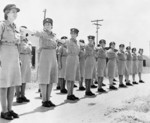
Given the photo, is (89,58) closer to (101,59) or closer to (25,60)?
(101,59)

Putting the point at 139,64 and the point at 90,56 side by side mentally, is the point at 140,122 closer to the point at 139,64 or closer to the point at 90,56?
the point at 90,56

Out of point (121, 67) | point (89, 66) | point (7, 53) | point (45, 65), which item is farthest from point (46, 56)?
point (121, 67)

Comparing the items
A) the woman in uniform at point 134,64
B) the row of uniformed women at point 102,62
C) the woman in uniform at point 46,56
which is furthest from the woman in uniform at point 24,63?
the woman in uniform at point 134,64

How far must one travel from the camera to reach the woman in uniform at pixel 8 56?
581 cm

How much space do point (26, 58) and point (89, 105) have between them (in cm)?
245

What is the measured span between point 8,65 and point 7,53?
0.25 metres

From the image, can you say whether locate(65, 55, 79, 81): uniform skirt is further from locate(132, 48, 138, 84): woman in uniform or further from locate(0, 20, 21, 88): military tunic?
locate(132, 48, 138, 84): woman in uniform

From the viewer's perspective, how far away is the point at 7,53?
19.2ft

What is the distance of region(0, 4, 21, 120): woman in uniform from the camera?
19.1ft

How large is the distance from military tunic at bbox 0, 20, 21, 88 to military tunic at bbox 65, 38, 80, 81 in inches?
107

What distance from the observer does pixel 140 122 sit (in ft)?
17.0

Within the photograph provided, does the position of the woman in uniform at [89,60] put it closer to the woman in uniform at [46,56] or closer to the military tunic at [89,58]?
the military tunic at [89,58]

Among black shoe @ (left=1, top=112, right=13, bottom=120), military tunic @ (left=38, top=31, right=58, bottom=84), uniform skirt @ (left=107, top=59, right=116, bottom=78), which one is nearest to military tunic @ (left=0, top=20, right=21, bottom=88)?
black shoe @ (left=1, top=112, right=13, bottom=120)

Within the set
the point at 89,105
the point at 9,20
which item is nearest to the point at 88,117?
the point at 89,105
